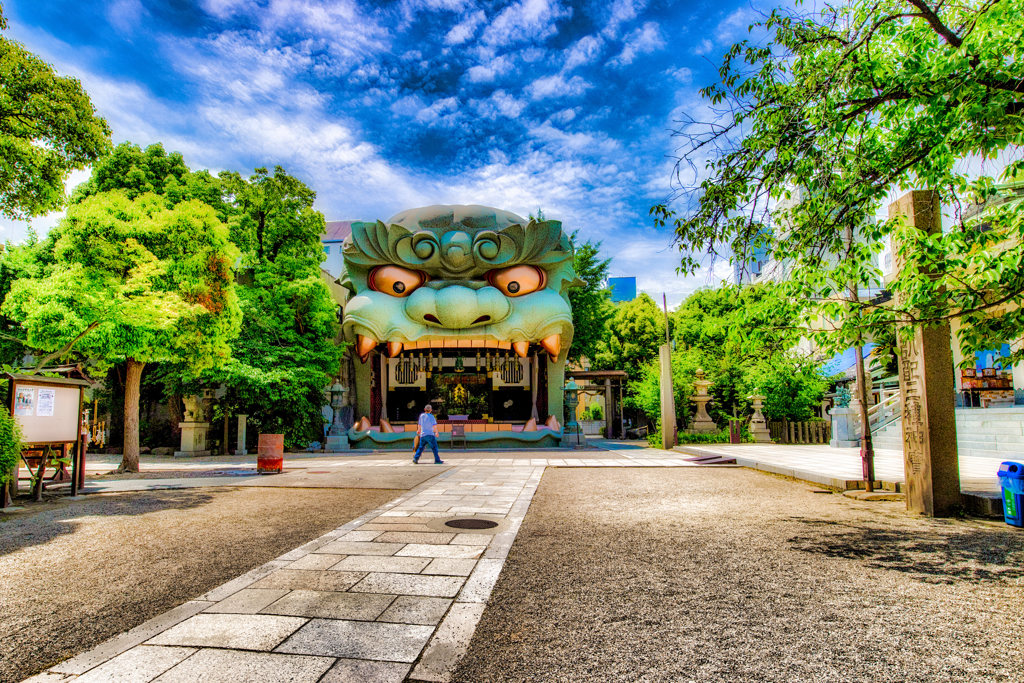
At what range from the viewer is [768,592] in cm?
413

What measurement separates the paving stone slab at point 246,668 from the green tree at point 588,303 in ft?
93.8

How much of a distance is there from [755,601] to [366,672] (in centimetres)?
270

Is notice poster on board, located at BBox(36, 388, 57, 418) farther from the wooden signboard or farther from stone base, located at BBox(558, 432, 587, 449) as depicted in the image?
stone base, located at BBox(558, 432, 587, 449)

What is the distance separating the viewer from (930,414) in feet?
22.9

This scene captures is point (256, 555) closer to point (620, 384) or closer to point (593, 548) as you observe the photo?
point (593, 548)

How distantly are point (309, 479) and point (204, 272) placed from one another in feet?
20.1

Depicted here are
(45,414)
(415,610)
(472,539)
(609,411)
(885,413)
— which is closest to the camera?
(415,610)

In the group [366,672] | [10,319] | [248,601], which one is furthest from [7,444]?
[10,319]

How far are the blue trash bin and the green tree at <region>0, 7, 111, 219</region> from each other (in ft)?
48.5

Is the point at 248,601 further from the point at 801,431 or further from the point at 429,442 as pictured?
the point at 801,431

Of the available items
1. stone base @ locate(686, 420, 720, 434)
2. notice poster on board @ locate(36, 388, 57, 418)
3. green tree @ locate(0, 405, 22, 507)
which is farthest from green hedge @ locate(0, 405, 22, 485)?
stone base @ locate(686, 420, 720, 434)

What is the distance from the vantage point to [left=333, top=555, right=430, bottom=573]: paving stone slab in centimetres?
468

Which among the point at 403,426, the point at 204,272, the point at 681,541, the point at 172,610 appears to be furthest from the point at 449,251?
the point at 172,610

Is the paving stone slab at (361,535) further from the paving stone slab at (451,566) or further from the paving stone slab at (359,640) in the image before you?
the paving stone slab at (359,640)
